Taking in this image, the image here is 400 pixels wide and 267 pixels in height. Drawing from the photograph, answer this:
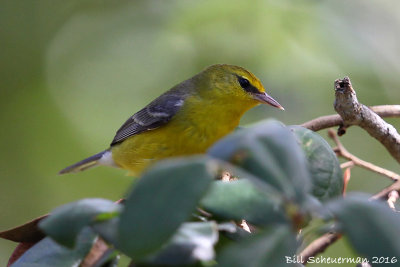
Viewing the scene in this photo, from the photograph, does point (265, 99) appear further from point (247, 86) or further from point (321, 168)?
point (321, 168)

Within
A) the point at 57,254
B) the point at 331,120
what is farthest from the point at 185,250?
the point at 331,120

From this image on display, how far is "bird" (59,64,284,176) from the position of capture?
3.33 metres

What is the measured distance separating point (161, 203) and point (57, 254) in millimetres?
516

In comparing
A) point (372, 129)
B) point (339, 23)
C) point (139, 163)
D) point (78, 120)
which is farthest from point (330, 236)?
point (78, 120)

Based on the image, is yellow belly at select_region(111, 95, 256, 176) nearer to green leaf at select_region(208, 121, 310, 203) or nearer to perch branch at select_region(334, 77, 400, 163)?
perch branch at select_region(334, 77, 400, 163)

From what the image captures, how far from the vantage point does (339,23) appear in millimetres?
4547

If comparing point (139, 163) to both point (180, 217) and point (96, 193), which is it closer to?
point (96, 193)

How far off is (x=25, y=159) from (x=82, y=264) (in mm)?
4177

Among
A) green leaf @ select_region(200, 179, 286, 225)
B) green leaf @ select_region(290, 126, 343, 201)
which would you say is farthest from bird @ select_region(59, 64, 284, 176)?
green leaf @ select_region(200, 179, 286, 225)

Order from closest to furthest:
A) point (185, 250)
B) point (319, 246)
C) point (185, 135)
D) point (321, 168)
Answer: point (185, 250) < point (321, 168) < point (319, 246) < point (185, 135)

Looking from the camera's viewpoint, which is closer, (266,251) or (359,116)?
(266,251)

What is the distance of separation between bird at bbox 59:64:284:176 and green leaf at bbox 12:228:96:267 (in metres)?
2.01

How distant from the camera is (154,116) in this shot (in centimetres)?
369

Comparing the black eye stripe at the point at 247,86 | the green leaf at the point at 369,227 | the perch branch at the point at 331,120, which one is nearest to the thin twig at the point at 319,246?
the perch branch at the point at 331,120
